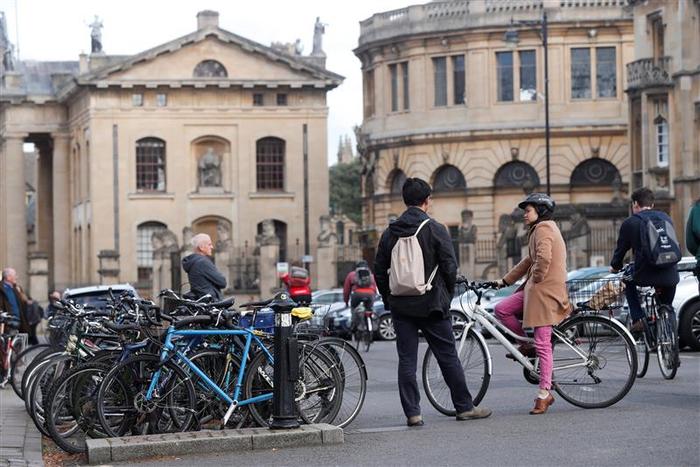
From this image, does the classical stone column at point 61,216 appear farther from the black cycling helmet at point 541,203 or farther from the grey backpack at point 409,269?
the grey backpack at point 409,269

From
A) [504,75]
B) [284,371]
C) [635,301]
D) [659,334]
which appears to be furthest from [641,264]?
[504,75]

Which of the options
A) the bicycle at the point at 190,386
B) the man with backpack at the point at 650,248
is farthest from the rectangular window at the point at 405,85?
the bicycle at the point at 190,386

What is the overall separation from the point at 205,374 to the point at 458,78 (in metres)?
60.3

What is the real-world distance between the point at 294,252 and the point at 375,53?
10.2 metres

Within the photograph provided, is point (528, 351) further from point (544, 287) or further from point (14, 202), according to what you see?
point (14, 202)

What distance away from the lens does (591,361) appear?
602 inches

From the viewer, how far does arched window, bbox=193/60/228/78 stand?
73.5 m

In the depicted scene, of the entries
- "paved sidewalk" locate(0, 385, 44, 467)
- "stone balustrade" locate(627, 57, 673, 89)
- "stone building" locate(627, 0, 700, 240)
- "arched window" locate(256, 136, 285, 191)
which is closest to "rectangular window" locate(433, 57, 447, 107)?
"arched window" locate(256, 136, 285, 191)

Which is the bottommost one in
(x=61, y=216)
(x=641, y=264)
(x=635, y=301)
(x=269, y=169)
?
(x=635, y=301)

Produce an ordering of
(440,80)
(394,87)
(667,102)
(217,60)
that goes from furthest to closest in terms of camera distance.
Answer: (394,87), (440,80), (217,60), (667,102)

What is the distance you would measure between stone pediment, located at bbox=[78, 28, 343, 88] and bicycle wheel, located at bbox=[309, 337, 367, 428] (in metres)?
58.7

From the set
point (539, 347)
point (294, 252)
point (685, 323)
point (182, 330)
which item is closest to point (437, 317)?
point (539, 347)

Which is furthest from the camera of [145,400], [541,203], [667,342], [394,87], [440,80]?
[394,87]

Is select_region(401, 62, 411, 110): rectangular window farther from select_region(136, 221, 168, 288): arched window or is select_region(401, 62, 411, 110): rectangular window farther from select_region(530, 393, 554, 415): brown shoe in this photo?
select_region(530, 393, 554, 415): brown shoe
